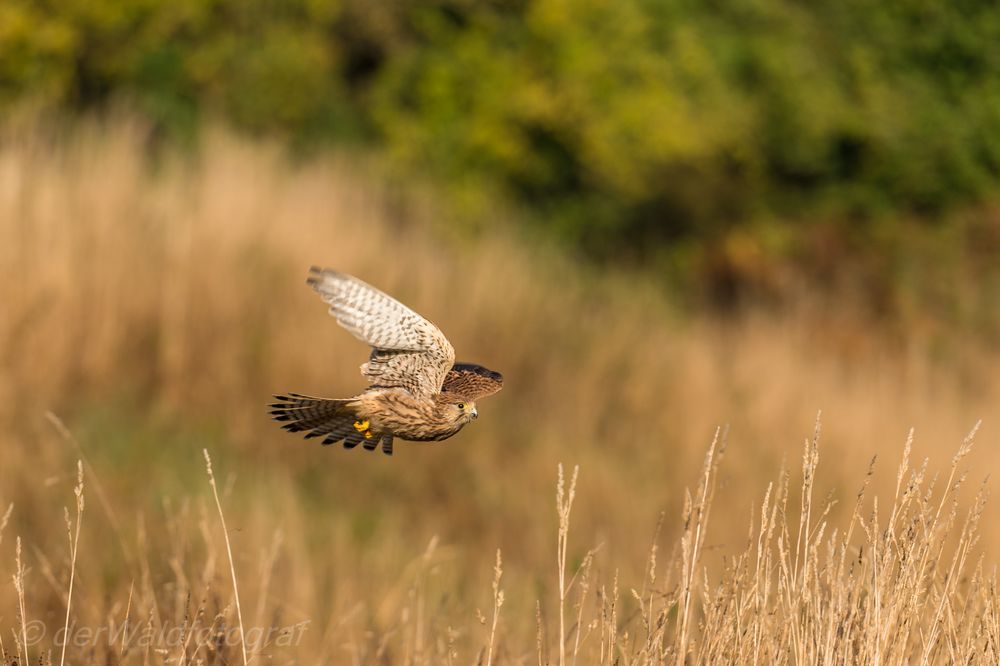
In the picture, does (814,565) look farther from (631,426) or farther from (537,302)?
(537,302)

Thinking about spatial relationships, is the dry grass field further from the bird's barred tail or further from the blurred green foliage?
the bird's barred tail

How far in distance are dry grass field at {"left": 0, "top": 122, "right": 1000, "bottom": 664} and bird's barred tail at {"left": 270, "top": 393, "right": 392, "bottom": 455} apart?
9.51ft

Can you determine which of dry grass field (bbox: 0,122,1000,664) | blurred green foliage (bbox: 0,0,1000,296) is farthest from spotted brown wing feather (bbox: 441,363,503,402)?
blurred green foliage (bbox: 0,0,1000,296)

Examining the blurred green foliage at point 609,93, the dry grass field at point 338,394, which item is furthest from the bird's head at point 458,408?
the blurred green foliage at point 609,93

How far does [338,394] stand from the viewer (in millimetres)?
7629

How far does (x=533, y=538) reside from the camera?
7645mm

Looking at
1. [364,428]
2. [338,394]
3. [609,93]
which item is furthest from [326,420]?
[609,93]

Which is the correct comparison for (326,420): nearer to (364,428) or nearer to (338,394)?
(364,428)

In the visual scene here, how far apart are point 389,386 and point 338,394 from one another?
254 inches

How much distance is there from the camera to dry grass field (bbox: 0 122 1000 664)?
578 centimetres

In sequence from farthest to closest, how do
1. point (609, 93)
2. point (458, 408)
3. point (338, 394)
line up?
1. point (609, 93)
2. point (338, 394)
3. point (458, 408)

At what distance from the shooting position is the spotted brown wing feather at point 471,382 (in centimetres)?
125

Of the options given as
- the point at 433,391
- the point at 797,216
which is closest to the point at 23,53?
the point at 797,216

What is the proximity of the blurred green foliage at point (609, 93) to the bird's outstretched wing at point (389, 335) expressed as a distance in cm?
907
